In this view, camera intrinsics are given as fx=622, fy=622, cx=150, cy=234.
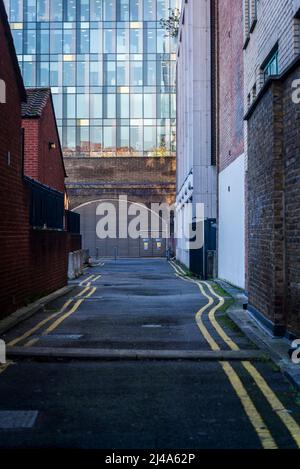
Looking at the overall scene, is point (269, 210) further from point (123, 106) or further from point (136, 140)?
point (123, 106)

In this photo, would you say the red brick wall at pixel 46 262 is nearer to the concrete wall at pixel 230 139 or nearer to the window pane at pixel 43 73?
the concrete wall at pixel 230 139

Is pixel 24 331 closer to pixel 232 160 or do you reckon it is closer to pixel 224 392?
pixel 224 392

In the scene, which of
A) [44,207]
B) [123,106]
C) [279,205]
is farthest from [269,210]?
[123,106]

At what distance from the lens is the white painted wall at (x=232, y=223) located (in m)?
23.5

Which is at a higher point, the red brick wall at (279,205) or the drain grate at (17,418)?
the red brick wall at (279,205)

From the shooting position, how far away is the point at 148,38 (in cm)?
6600

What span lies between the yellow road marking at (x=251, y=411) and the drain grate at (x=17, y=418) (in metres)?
2.29

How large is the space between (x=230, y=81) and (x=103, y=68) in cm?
4148

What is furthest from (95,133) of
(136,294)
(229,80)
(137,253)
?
(136,294)

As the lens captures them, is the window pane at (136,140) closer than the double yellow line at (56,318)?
No

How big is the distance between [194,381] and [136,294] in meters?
13.2

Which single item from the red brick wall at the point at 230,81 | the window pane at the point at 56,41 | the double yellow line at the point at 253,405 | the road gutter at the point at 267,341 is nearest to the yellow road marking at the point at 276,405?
the double yellow line at the point at 253,405

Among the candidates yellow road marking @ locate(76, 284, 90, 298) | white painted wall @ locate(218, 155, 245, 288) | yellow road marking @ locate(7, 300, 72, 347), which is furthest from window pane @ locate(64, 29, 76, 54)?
yellow road marking @ locate(7, 300, 72, 347)

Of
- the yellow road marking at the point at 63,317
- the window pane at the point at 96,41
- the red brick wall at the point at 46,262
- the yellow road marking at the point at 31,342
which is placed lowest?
the yellow road marking at the point at 63,317
